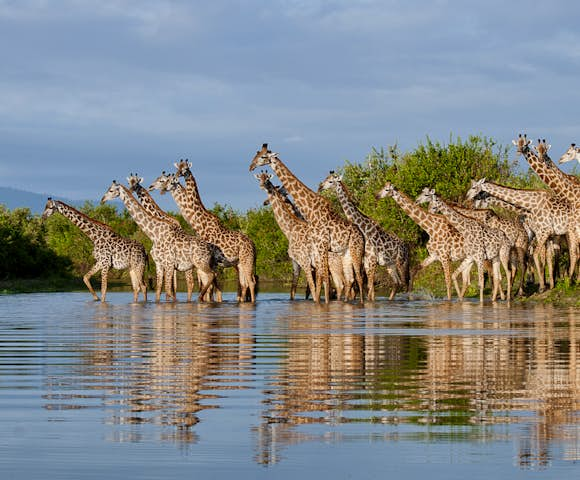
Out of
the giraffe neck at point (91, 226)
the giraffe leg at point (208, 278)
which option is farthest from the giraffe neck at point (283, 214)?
the giraffe neck at point (91, 226)

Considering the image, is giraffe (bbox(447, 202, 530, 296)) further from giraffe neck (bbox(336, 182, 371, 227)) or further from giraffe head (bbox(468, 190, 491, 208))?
giraffe neck (bbox(336, 182, 371, 227))

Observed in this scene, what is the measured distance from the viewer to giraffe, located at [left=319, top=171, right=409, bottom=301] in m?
32.9

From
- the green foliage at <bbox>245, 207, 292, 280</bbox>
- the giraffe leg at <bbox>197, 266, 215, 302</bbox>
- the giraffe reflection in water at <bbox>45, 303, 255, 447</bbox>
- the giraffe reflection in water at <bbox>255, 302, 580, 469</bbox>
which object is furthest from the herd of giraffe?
the green foliage at <bbox>245, 207, 292, 280</bbox>

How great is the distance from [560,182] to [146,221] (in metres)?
10.7

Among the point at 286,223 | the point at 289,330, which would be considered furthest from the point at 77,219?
the point at 289,330

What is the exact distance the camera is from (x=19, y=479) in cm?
625

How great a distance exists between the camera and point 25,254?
177 feet

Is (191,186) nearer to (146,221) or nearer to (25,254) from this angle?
(146,221)

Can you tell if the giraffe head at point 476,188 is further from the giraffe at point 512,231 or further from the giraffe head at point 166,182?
the giraffe head at point 166,182

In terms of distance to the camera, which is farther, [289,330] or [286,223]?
[286,223]

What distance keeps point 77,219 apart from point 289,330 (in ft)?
46.3

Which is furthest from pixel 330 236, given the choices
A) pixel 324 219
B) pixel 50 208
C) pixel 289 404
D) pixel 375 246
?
pixel 289 404

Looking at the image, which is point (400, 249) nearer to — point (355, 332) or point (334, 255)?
point (334, 255)

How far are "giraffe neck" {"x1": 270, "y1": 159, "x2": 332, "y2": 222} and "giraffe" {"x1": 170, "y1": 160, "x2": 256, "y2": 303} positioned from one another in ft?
5.42
